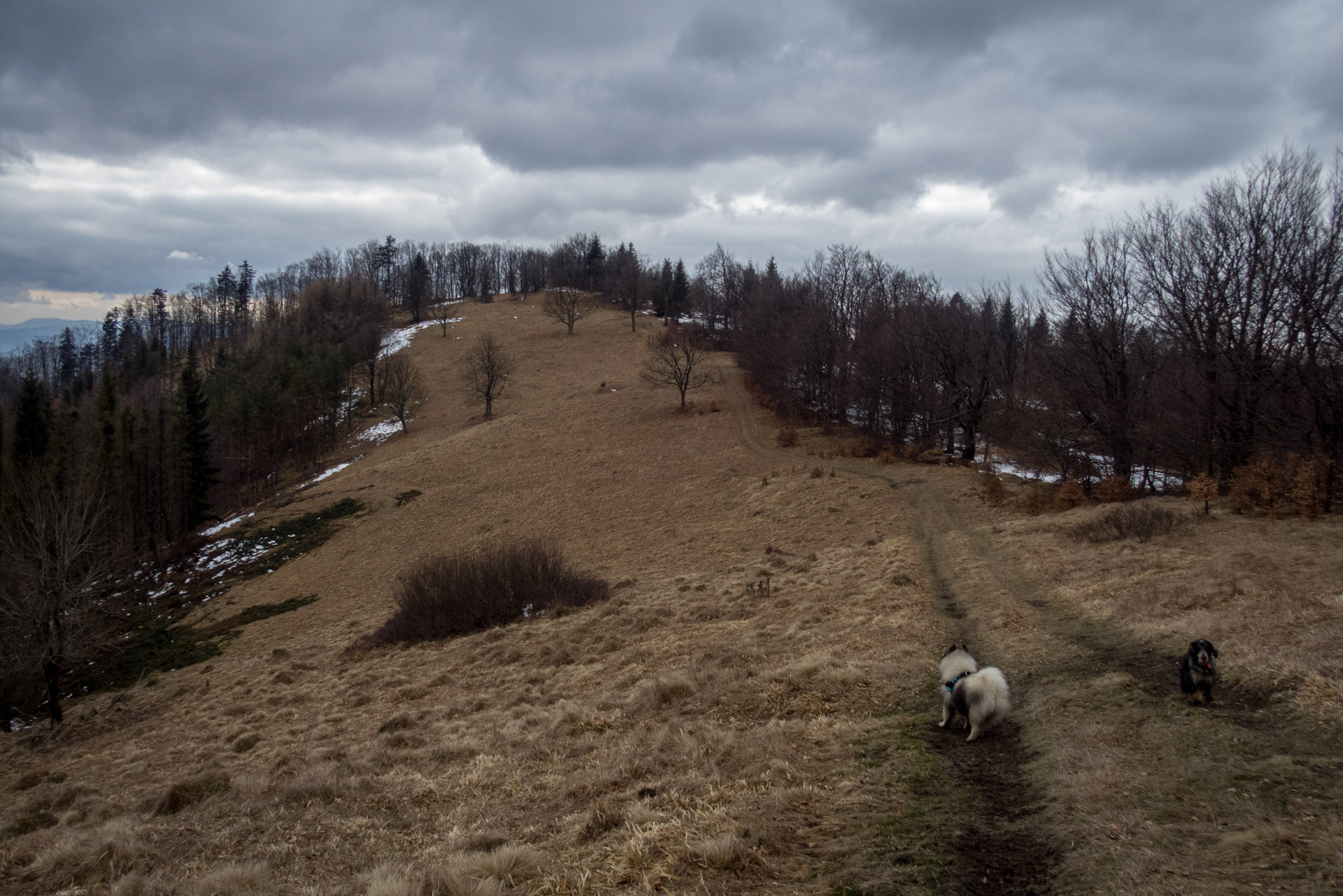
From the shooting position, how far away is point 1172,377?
25844 mm

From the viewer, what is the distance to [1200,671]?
8.22 metres

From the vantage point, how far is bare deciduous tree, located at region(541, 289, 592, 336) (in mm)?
94938

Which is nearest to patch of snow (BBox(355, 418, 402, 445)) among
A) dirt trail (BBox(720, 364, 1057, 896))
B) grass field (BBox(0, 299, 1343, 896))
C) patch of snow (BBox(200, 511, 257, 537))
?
patch of snow (BBox(200, 511, 257, 537))

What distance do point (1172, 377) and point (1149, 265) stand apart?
4725 millimetres

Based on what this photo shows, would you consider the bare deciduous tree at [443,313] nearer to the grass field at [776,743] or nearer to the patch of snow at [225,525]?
the patch of snow at [225,525]

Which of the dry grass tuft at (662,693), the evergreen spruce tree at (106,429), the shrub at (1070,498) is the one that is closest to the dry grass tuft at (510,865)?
the dry grass tuft at (662,693)

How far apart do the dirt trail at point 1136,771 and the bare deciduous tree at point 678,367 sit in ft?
154

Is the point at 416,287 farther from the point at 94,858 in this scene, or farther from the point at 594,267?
the point at 94,858

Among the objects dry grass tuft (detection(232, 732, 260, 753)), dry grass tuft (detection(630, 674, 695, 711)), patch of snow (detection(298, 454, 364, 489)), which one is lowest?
patch of snow (detection(298, 454, 364, 489))

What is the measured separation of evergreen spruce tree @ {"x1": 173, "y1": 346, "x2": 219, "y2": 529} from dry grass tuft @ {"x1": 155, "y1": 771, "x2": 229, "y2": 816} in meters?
47.9

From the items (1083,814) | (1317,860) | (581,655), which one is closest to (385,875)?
(1083,814)

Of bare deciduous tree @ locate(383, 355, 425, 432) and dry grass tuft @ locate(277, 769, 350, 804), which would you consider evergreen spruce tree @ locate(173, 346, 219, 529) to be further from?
dry grass tuft @ locate(277, 769, 350, 804)

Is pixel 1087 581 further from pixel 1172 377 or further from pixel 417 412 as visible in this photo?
pixel 417 412

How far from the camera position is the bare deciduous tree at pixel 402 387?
6381 cm
